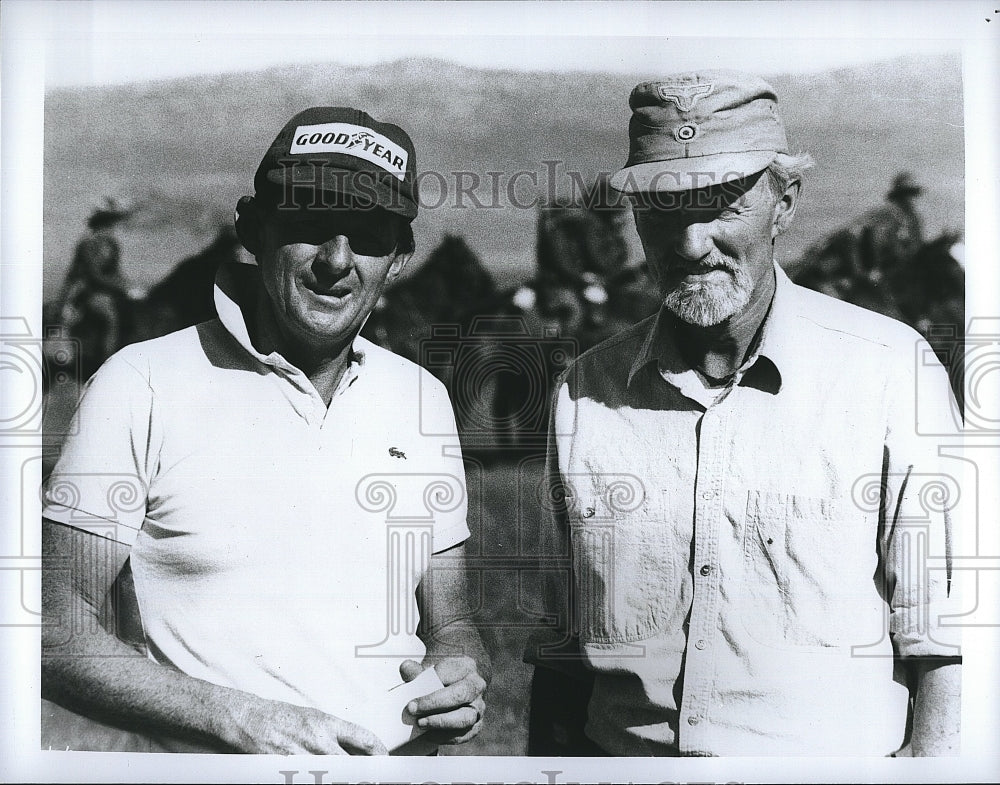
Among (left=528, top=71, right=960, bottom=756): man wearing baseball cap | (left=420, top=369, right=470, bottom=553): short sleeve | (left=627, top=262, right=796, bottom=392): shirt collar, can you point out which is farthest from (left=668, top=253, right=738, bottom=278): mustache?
(left=420, top=369, right=470, bottom=553): short sleeve

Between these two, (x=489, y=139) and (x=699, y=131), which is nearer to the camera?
(x=699, y=131)

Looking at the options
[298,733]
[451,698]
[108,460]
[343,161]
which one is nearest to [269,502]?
[108,460]

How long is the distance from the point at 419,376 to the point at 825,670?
60.4 inches

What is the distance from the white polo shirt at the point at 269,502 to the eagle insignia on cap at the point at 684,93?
1.14 m

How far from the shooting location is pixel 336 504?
310cm

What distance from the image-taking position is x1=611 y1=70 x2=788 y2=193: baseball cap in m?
3.02

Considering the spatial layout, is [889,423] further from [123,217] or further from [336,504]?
[123,217]

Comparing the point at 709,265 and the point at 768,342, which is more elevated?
the point at 709,265

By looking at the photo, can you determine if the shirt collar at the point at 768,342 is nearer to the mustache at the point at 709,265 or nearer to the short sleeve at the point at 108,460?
the mustache at the point at 709,265

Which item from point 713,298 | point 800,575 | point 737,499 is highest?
point 713,298

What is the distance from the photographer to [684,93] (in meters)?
3.08

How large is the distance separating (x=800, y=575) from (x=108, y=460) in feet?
7.11

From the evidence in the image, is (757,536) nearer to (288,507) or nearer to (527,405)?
(527,405)

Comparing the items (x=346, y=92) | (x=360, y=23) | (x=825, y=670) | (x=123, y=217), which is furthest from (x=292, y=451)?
(x=825, y=670)
